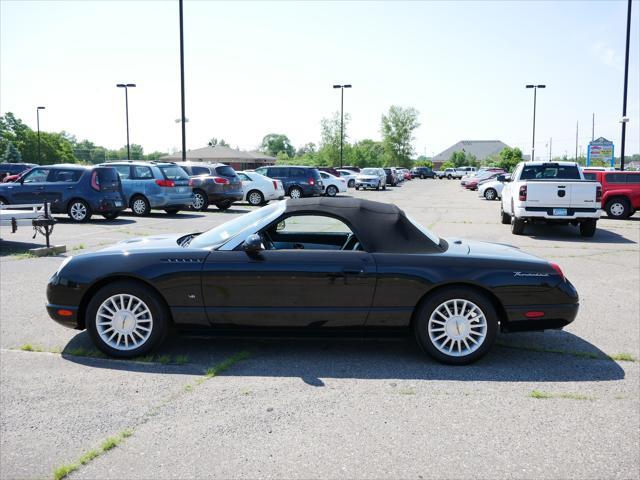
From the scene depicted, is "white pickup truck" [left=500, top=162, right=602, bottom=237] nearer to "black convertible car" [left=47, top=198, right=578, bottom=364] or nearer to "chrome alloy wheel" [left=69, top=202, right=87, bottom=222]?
"black convertible car" [left=47, top=198, right=578, bottom=364]

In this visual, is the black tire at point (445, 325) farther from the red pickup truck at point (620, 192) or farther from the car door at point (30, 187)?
the red pickup truck at point (620, 192)

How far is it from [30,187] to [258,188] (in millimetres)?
10226

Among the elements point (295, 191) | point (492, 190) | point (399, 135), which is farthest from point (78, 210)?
point (399, 135)

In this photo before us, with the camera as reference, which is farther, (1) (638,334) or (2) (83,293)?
(1) (638,334)

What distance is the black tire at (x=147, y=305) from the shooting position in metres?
5.11

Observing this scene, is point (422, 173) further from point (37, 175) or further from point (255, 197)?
point (37, 175)

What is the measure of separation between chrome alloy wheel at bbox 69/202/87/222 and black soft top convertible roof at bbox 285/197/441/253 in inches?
513

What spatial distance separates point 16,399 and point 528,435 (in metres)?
3.50

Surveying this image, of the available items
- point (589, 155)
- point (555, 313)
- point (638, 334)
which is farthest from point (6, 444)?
point (589, 155)

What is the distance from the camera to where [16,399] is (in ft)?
14.1

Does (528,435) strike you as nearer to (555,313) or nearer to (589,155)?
(555,313)

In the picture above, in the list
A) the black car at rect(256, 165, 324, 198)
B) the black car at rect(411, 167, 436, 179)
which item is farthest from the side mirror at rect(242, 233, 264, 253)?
the black car at rect(411, 167, 436, 179)

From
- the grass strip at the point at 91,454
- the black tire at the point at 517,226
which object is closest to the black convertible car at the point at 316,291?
the grass strip at the point at 91,454

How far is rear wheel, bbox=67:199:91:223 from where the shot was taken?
1681 centimetres
